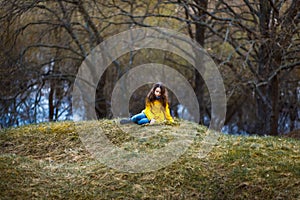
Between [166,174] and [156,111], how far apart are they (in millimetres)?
2209

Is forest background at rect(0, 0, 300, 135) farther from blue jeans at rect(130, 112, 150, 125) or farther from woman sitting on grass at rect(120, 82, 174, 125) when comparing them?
blue jeans at rect(130, 112, 150, 125)

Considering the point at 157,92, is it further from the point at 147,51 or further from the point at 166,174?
the point at 147,51

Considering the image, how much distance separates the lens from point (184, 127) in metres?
8.08

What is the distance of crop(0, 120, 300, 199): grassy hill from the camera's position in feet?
18.1

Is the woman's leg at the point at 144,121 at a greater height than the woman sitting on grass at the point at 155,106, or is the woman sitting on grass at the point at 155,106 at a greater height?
the woman sitting on grass at the point at 155,106

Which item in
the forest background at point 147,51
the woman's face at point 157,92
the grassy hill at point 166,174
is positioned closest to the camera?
the grassy hill at point 166,174

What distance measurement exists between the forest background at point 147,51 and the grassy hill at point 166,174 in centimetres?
379

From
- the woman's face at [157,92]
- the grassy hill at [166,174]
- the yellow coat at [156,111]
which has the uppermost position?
the woman's face at [157,92]

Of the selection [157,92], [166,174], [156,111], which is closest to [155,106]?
[156,111]

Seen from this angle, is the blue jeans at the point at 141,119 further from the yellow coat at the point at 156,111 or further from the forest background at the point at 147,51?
the forest background at the point at 147,51

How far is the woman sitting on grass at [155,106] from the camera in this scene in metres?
7.89

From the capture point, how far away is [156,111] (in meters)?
7.98

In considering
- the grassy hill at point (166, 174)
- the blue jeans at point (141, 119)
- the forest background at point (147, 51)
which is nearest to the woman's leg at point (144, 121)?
the blue jeans at point (141, 119)

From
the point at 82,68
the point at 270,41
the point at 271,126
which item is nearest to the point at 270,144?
the point at 270,41
